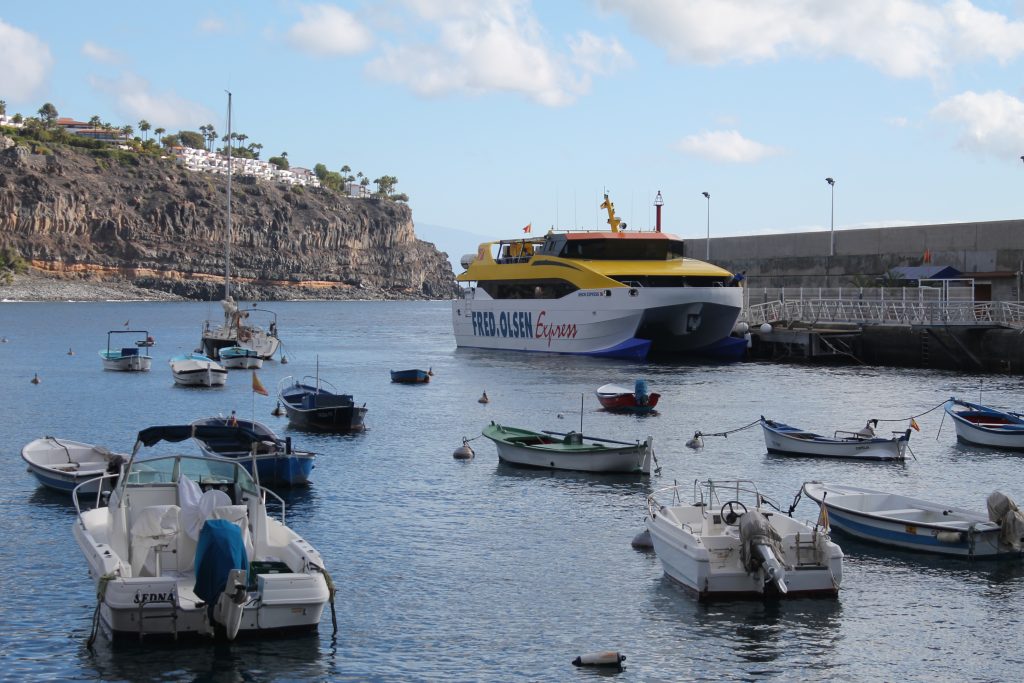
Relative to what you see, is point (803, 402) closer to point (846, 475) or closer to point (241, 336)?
Answer: point (846, 475)

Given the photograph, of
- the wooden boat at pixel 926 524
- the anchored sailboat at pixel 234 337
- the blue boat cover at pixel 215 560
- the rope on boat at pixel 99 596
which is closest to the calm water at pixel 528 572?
the rope on boat at pixel 99 596

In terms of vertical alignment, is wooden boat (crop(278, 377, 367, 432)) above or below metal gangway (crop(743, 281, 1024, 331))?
below

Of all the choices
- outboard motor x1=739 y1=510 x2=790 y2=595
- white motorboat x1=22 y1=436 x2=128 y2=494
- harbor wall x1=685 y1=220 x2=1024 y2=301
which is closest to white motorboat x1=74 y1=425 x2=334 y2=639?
outboard motor x1=739 y1=510 x2=790 y2=595

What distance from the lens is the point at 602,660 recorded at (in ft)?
53.0

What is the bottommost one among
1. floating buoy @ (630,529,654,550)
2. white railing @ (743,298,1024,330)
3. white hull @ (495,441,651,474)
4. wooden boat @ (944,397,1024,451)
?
floating buoy @ (630,529,654,550)

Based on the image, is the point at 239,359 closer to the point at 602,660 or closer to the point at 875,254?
the point at 875,254

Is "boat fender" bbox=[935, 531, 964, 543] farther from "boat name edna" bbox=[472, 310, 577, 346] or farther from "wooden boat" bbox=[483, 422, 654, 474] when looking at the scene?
"boat name edna" bbox=[472, 310, 577, 346]

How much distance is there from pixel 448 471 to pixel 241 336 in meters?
41.2

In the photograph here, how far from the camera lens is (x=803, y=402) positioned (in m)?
46.9

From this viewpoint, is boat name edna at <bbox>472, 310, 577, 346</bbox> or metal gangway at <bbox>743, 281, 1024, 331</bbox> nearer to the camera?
metal gangway at <bbox>743, 281, 1024, 331</bbox>

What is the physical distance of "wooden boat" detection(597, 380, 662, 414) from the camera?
43.3 m

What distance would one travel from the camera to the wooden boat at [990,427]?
3416 cm

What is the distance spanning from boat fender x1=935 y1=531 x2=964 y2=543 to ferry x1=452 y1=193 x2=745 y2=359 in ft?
132

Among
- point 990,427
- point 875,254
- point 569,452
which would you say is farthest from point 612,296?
point 569,452
